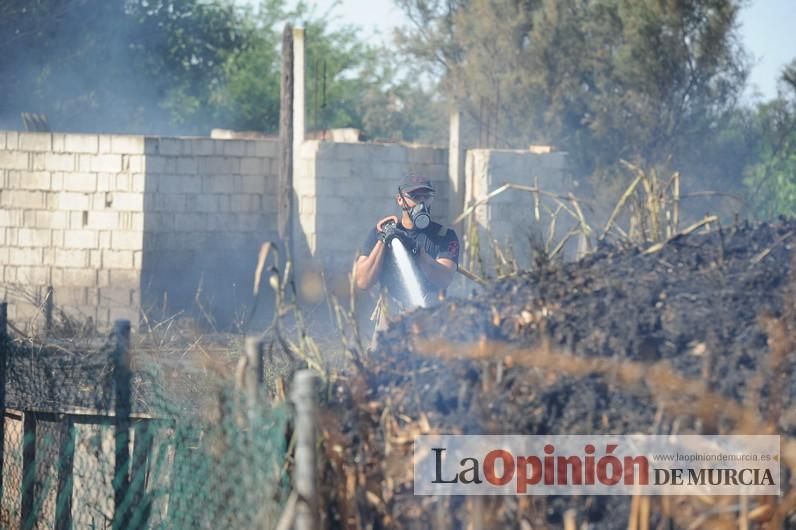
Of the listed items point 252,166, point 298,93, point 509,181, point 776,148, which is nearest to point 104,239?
point 252,166

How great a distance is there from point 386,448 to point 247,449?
1.46 ft

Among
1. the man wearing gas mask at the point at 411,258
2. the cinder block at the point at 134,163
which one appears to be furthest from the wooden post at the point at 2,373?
the cinder block at the point at 134,163

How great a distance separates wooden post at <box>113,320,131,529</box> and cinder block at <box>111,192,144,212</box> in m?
7.21

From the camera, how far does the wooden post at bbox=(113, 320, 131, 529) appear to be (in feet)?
12.0

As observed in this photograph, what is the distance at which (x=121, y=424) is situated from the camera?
366cm

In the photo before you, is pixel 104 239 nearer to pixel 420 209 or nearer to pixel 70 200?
pixel 70 200

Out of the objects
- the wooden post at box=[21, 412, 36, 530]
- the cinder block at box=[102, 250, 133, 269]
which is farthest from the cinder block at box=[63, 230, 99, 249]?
the wooden post at box=[21, 412, 36, 530]

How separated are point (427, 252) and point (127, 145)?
19.9 feet

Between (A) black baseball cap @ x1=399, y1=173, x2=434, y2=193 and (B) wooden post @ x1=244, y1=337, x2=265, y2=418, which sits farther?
(A) black baseball cap @ x1=399, y1=173, x2=434, y2=193

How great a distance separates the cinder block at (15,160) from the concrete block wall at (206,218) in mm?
1324

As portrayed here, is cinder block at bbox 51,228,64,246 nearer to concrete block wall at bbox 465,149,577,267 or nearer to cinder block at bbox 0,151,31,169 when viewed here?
cinder block at bbox 0,151,31,169

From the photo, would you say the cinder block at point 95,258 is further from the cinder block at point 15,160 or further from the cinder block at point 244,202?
the cinder block at point 244,202

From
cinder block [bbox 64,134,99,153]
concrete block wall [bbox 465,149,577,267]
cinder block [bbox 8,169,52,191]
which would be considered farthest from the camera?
concrete block wall [bbox 465,149,577,267]

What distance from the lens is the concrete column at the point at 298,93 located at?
1169 cm
